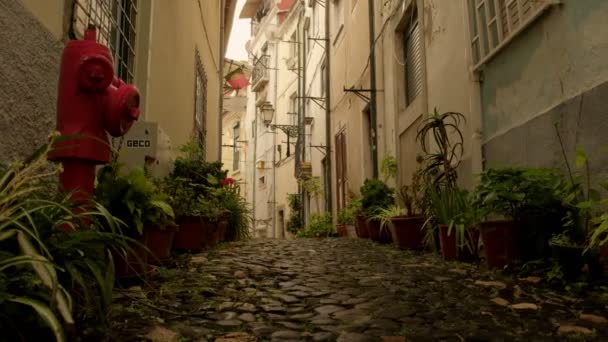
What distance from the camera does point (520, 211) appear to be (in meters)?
3.60

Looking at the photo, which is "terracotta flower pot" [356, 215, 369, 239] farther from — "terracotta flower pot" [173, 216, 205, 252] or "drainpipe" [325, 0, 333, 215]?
"drainpipe" [325, 0, 333, 215]

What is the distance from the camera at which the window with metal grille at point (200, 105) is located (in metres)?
8.59

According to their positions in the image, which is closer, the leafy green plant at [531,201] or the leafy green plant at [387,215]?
the leafy green plant at [531,201]

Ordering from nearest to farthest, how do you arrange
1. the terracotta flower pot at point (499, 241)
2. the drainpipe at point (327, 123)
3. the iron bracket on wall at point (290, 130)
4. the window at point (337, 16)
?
the terracotta flower pot at point (499, 241) < the window at point (337, 16) < the drainpipe at point (327, 123) < the iron bracket on wall at point (290, 130)

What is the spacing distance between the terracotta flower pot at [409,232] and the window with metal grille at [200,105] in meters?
3.86

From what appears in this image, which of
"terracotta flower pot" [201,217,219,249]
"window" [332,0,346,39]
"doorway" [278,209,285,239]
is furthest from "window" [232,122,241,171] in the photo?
"terracotta flower pot" [201,217,219,249]

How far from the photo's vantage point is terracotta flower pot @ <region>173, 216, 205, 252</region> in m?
4.79

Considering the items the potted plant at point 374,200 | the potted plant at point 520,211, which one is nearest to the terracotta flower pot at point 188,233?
the potted plant at point 520,211

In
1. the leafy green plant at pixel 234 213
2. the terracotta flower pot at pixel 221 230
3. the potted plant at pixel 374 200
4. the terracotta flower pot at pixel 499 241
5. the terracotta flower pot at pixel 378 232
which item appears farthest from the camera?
the potted plant at pixel 374 200

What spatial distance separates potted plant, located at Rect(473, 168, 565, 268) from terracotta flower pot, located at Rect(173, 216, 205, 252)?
256 cm

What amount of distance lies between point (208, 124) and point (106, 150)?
325 inches

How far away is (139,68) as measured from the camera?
16.4 ft

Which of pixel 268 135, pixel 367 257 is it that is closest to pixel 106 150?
pixel 367 257

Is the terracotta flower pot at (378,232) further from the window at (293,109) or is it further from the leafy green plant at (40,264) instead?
the window at (293,109)
